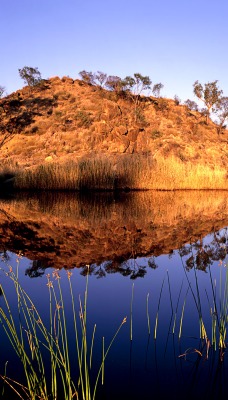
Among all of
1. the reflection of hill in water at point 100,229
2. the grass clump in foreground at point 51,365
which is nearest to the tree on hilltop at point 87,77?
the reflection of hill in water at point 100,229

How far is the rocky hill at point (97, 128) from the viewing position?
3500 centimetres

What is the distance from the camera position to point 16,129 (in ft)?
134

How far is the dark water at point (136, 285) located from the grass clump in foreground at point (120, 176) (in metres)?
8.90

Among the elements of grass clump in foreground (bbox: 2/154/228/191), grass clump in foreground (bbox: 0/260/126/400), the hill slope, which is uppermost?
the hill slope

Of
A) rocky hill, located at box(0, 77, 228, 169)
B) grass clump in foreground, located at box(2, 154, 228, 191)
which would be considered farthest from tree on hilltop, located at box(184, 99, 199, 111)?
grass clump in foreground, located at box(2, 154, 228, 191)

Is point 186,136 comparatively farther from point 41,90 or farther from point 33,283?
point 33,283

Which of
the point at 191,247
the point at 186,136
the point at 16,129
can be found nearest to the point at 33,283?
the point at 191,247

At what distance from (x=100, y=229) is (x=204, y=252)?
328cm

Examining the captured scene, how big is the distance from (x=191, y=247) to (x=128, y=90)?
39.5 metres

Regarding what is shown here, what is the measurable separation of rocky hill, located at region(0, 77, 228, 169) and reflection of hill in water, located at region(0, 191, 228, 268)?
1748 cm

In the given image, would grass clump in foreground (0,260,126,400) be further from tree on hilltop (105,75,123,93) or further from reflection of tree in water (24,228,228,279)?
tree on hilltop (105,75,123,93)

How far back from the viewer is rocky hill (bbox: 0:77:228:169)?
1378 inches

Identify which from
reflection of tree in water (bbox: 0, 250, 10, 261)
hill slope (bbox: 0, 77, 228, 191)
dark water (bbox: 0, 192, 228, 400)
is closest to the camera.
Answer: dark water (bbox: 0, 192, 228, 400)

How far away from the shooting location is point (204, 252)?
24.5 feet
